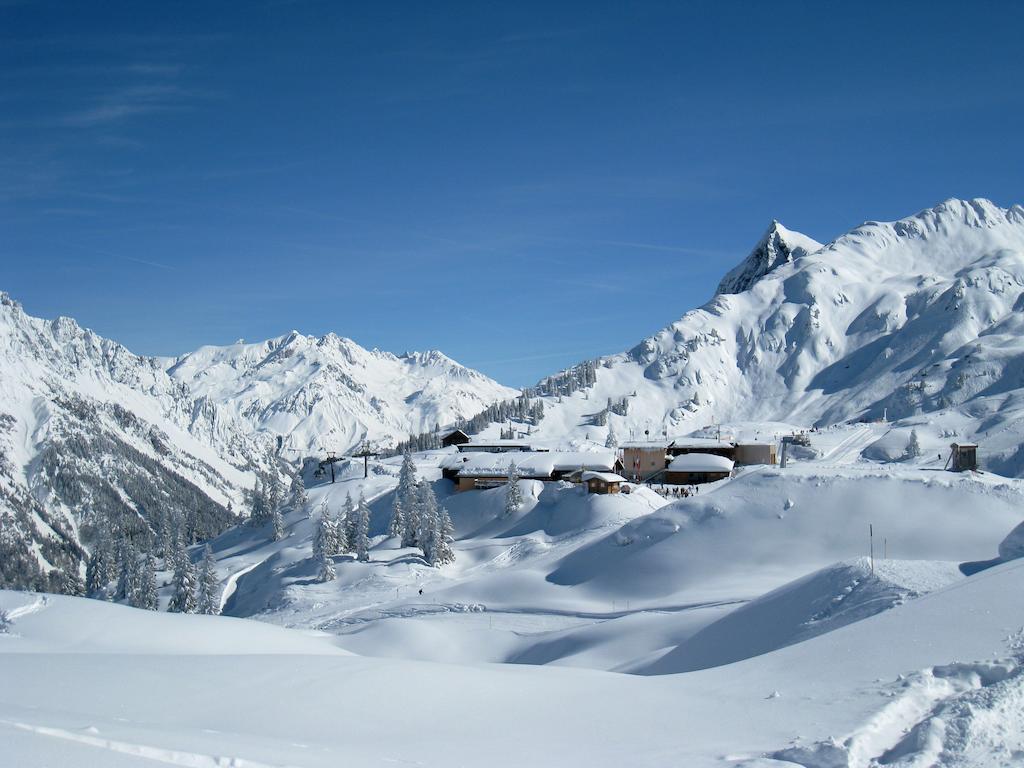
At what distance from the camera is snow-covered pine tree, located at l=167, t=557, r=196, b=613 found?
225ft

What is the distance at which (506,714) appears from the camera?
574 inches

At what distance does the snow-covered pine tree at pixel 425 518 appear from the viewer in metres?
68.7

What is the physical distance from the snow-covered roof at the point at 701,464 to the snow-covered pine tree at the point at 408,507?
96.1 feet

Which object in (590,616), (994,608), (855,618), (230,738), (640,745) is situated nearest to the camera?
(230,738)

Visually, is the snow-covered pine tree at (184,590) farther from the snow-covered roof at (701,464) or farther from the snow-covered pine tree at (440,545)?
the snow-covered roof at (701,464)

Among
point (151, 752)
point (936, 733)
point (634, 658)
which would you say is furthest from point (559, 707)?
point (634, 658)

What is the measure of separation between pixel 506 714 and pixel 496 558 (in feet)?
180

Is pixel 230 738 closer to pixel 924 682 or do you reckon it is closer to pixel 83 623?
pixel 924 682

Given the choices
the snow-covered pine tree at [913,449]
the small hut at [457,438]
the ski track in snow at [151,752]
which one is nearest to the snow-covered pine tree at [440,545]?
the small hut at [457,438]

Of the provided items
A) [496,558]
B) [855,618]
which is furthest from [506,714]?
[496,558]

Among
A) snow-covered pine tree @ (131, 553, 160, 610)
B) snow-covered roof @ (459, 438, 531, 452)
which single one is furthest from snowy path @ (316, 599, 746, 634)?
snow-covered roof @ (459, 438, 531, 452)

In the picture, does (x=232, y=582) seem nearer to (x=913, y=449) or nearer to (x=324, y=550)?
(x=324, y=550)

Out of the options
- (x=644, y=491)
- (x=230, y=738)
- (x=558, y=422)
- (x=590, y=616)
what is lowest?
(x=590, y=616)

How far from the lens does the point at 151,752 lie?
9898 mm
